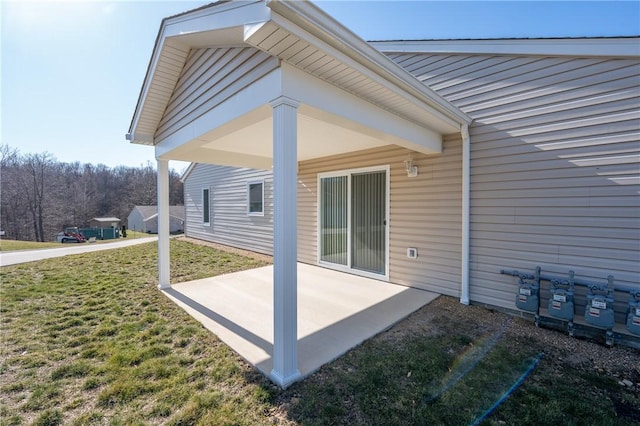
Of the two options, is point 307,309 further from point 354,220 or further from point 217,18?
point 217,18

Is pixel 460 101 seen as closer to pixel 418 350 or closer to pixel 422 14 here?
pixel 422 14

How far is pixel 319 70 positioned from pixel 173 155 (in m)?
3.73

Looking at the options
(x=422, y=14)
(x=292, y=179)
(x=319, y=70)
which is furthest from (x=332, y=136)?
(x=422, y=14)

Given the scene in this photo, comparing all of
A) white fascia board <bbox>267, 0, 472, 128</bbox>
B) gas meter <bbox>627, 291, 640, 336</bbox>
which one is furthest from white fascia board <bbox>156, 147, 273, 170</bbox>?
gas meter <bbox>627, 291, 640, 336</bbox>

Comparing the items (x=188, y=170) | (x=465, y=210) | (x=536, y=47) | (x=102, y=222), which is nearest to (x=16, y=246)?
(x=188, y=170)

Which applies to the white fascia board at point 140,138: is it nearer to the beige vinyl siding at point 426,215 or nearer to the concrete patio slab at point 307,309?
the concrete patio slab at point 307,309

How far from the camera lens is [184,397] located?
2141mm

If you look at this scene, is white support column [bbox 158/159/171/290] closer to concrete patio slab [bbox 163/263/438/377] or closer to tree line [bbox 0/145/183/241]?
concrete patio slab [bbox 163/263/438/377]

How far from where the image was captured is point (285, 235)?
2.32m

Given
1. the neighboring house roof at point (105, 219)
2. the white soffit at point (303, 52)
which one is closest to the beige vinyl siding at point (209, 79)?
the white soffit at point (303, 52)

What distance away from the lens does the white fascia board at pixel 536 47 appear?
3.22 metres

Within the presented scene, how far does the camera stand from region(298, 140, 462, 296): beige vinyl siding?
14.8 ft

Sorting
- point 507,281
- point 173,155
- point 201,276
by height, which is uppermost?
point 173,155

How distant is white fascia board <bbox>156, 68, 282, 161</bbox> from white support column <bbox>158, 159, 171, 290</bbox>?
1.96ft
